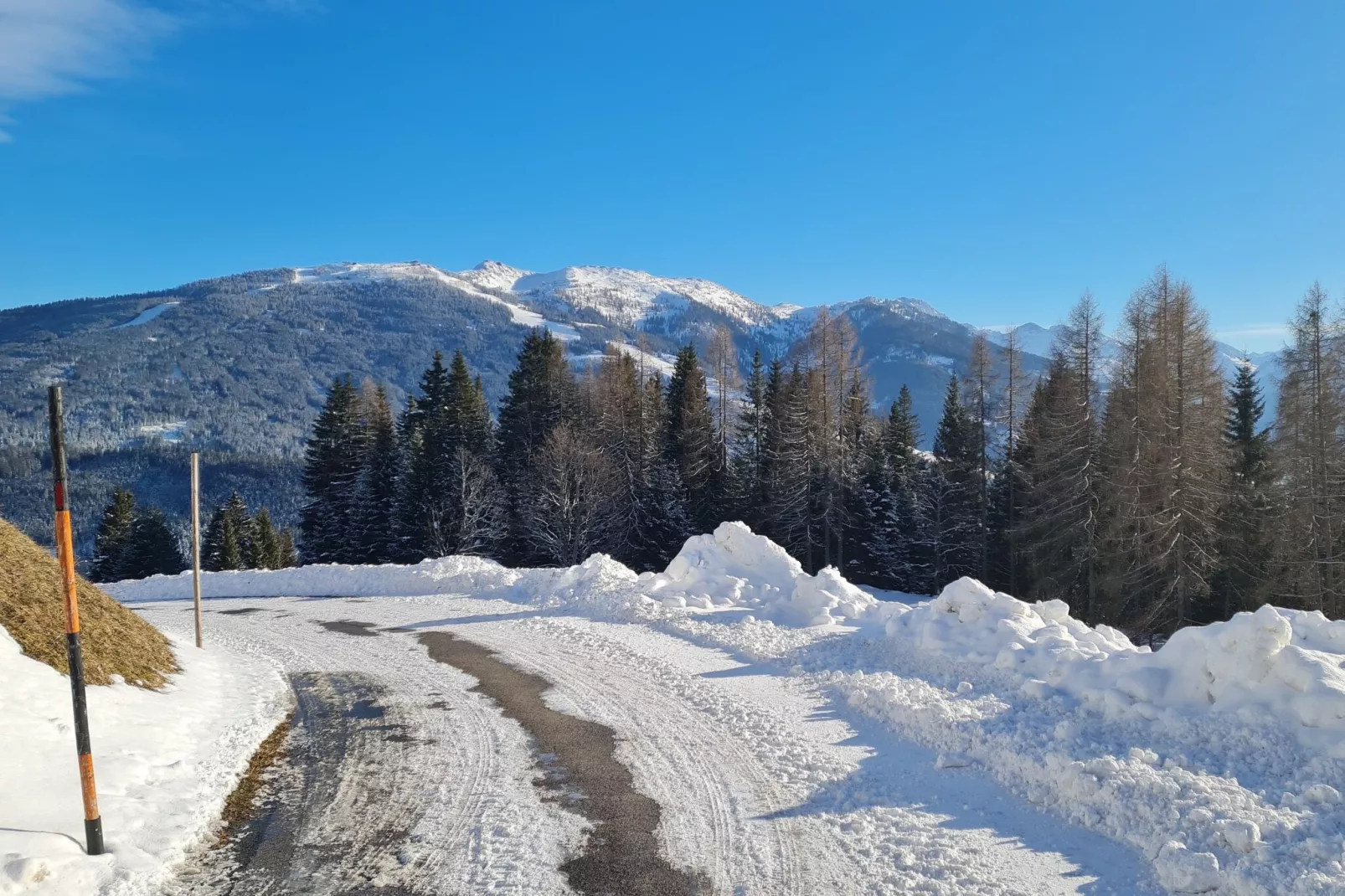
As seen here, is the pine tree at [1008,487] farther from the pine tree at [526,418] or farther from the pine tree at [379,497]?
the pine tree at [379,497]

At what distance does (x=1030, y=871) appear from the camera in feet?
17.4

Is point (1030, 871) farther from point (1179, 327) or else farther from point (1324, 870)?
point (1179, 327)

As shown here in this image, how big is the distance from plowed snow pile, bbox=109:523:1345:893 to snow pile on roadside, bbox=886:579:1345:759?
0.05 ft

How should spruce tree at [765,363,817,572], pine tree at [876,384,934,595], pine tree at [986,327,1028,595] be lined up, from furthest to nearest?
pine tree at [876,384,934,595] → spruce tree at [765,363,817,572] → pine tree at [986,327,1028,595]

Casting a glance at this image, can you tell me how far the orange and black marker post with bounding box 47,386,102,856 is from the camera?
5.13 metres

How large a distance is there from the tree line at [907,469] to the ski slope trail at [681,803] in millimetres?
20323

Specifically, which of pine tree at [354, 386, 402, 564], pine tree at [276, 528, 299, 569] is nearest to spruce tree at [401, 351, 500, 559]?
pine tree at [354, 386, 402, 564]

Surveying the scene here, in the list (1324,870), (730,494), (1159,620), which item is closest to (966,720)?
(1324,870)

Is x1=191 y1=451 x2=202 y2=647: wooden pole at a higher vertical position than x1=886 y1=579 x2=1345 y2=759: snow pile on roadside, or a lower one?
higher

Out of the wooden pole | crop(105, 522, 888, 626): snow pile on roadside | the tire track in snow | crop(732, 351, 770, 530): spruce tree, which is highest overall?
crop(732, 351, 770, 530): spruce tree

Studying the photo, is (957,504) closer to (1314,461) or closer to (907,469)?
(907,469)

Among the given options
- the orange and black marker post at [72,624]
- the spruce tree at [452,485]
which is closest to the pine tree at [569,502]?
the spruce tree at [452,485]

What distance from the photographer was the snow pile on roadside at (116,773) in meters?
5.11

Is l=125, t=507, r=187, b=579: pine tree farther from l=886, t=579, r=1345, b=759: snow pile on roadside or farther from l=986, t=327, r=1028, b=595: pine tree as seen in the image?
l=886, t=579, r=1345, b=759: snow pile on roadside
